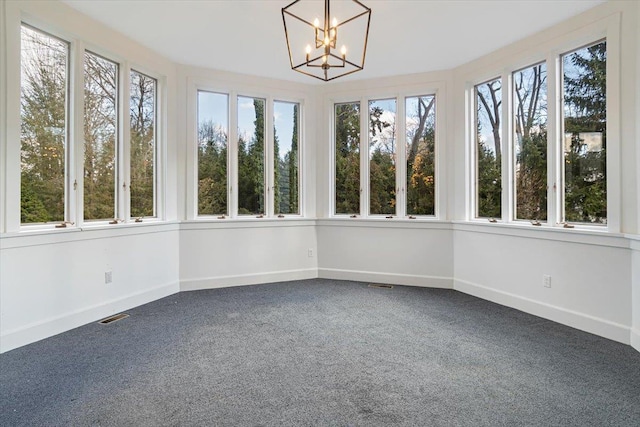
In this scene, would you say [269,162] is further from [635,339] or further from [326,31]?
[635,339]

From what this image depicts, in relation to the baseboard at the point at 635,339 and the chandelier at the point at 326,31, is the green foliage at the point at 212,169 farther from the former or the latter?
the baseboard at the point at 635,339

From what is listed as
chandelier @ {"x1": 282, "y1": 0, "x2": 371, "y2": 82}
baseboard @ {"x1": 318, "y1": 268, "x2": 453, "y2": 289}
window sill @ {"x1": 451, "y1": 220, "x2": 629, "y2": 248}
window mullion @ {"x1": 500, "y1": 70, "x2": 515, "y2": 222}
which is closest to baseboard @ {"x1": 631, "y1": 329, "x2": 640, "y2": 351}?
window sill @ {"x1": 451, "y1": 220, "x2": 629, "y2": 248}

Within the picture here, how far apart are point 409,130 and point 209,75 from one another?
8.93ft

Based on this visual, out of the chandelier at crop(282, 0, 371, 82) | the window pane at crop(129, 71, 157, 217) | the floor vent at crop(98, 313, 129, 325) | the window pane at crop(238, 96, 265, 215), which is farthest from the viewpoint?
the window pane at crop(238, 96, 265, 215)

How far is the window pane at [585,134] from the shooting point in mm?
3219

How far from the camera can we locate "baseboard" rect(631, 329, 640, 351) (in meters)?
2.80

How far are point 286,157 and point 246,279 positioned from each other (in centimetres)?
180

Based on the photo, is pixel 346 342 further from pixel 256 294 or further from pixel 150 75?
pixel 150 75

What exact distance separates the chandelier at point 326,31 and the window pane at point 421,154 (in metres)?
1.11

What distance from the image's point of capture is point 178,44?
3.94 m

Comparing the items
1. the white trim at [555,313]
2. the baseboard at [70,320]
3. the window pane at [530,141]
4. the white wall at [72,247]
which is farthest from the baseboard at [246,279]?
the window pane at [530,141]

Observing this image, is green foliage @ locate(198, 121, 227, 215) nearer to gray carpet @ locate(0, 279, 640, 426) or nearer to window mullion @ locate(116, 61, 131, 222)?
window mullion @ locate(116, 61, 131, 222)

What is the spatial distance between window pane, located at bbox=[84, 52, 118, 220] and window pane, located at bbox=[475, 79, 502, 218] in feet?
13.7

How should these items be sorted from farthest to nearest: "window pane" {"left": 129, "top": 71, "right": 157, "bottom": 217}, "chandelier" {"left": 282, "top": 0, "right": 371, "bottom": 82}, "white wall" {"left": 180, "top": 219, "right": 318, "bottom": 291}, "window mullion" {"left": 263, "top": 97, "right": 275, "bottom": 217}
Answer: "window mullion" {"left": 263, "top": 97, "right": 275, "bottom": 217} < "white wall" {"left": 180, "top": 219, "right": 318, "bottom": 291} < "window pane" {"left": 129, "top": 71, "right": 157, "bottom": 217} < "chandelier" {"left": 282, "top": 0, "right": 371, "bottom": 82}
